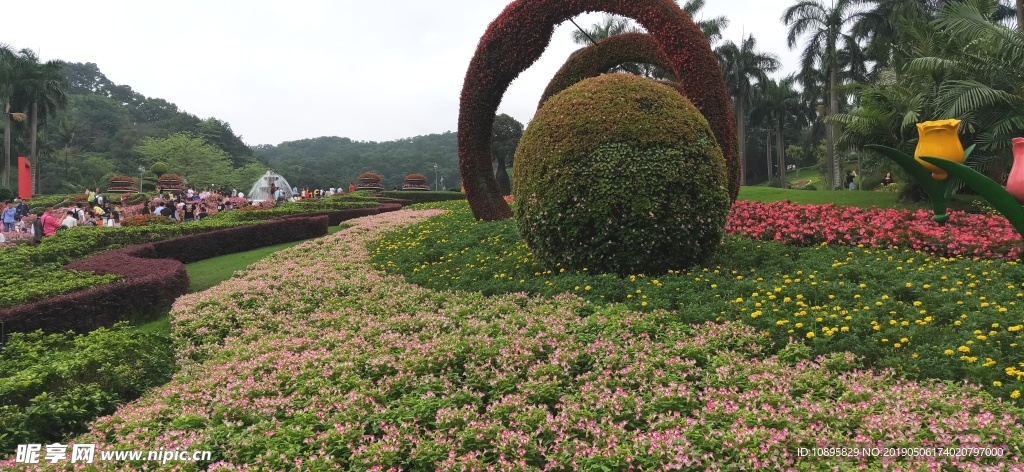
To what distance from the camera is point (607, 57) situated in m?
11.4

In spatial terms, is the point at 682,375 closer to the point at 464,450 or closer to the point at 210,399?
the point at 464,450

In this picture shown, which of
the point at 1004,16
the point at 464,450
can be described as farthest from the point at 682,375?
the point at 1004,16

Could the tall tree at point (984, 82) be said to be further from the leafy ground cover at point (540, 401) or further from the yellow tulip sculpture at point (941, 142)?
the leafy ground cover at point (540, 401)

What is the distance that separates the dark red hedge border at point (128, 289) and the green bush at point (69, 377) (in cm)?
29

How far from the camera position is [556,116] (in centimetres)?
658

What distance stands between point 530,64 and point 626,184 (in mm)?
4454

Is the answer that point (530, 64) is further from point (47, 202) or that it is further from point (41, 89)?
point (41, 89)

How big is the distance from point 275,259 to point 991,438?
9390 millimetres

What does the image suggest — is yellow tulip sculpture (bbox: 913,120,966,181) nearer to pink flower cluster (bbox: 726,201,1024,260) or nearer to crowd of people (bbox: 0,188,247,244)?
pink flower cluster (bbox: 726,201,1024,260)

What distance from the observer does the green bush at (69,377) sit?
147 inches

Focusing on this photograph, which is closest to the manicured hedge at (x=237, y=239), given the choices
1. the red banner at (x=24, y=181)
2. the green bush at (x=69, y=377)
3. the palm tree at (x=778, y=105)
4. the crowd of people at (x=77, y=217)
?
the crowd of people at (x=77, y=217)

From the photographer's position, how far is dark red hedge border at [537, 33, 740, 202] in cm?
1056

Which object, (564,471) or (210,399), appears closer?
(564,471)

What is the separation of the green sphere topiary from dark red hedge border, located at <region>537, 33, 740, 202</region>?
4108 millimetres
